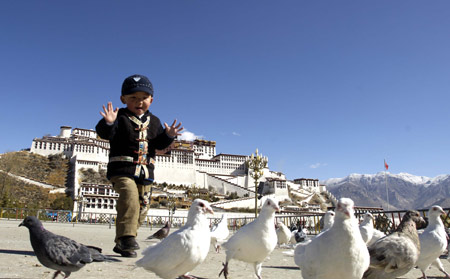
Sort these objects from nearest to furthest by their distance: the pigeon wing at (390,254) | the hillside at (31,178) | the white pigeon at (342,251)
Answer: the white pigeon at (342,251), the pigeon wing at (390,254), the hillside at (31,178)

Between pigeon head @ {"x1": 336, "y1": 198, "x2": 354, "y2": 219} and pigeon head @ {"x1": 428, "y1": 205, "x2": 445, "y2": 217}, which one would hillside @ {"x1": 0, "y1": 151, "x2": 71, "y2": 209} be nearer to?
pigeon head @ {"x1": 428, "y1": 205, "x2": 445, "y2": 217}

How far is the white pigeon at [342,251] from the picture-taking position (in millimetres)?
2424

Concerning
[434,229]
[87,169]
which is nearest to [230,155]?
[87,169]

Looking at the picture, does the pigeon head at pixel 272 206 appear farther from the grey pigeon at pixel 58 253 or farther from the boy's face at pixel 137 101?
the boy's face at pixel 137 101

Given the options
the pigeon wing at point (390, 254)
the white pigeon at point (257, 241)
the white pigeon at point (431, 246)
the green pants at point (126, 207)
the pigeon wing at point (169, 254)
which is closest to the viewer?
the pigeon wing at point (169, 254)

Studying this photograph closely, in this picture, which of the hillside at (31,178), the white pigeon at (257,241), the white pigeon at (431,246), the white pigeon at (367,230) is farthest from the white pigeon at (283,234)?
the hillside at (31,178)

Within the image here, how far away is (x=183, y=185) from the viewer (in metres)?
79.1

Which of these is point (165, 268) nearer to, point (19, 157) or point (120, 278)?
point (120, 278)

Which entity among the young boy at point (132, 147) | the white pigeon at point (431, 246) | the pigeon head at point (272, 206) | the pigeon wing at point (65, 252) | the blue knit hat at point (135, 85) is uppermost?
the blue knit hat at point (135, 85)

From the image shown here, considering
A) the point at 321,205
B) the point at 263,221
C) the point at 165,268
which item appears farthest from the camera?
the point at 321,205

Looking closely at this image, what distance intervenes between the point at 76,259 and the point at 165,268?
98cm

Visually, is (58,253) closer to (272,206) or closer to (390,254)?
(272,206)

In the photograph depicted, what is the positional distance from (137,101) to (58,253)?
265 centimetres

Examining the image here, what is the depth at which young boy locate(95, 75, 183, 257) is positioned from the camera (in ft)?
14.0
